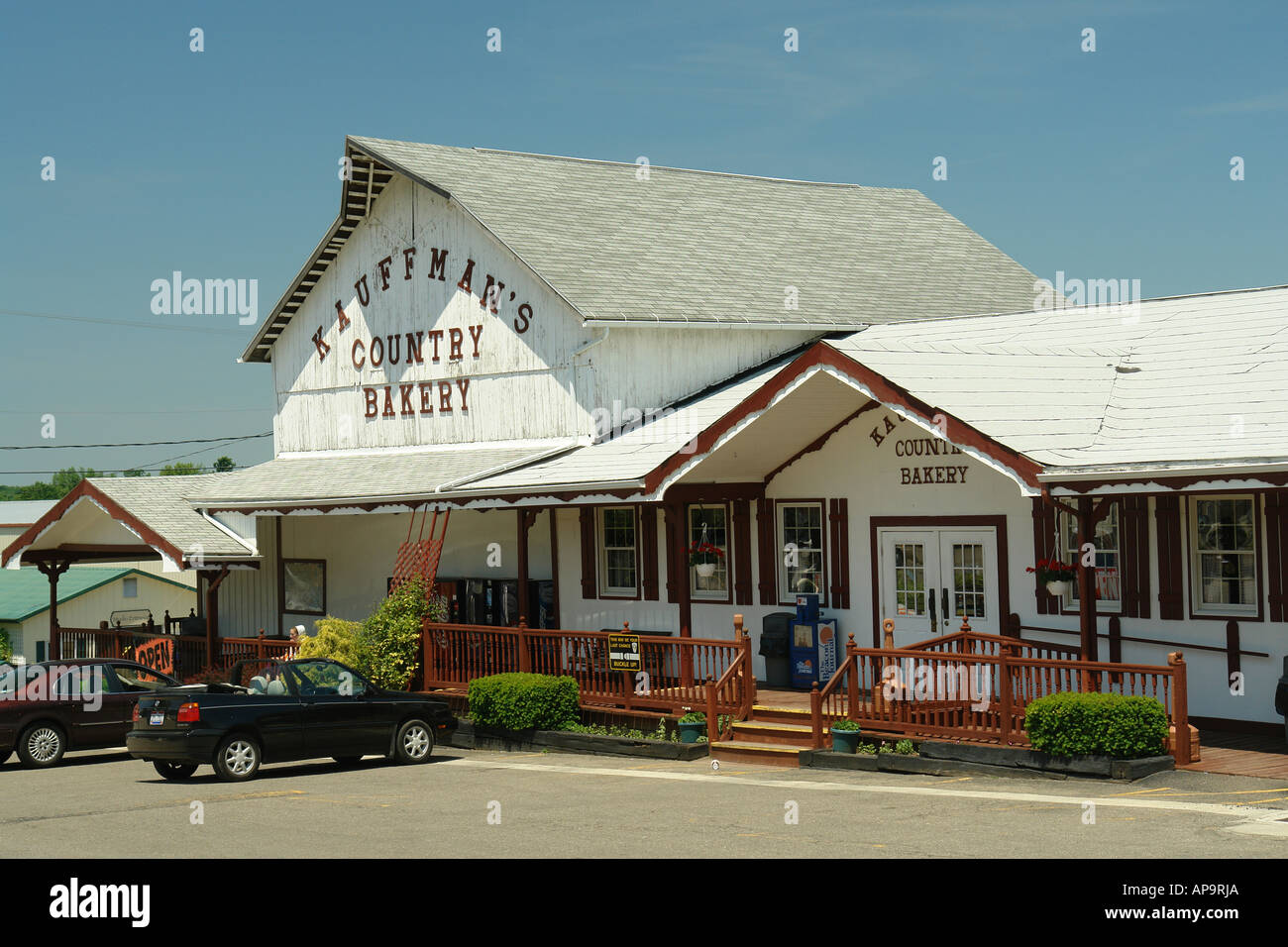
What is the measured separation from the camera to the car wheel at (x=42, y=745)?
70.3 ft

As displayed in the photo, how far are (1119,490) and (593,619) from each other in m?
10.4

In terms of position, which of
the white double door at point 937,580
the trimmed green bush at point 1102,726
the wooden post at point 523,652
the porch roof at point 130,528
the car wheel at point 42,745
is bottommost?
the car wheel at point 42,745

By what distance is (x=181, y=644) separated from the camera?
28047mm

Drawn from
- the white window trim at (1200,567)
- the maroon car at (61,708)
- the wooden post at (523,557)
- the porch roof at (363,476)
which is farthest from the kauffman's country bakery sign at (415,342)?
the white window trim at (1200,567)

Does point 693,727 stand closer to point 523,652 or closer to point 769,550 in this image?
point 523,652

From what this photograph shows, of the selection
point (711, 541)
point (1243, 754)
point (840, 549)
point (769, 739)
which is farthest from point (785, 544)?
point (1243, 754)

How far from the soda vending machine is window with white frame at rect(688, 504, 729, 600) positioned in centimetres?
189

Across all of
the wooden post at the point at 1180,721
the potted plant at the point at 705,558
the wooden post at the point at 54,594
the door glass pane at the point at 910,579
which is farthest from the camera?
the wooden post at the point at 54,594

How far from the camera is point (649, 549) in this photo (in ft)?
77.6

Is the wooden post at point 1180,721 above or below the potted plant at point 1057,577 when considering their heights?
below

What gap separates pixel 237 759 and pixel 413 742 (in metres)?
2.52

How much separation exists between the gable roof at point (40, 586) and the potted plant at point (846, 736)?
4124cm

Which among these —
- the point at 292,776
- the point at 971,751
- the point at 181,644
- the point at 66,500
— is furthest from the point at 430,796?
the point at 66,500

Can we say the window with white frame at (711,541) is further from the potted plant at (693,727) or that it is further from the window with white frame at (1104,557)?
the window with white frame at (1104,557)
